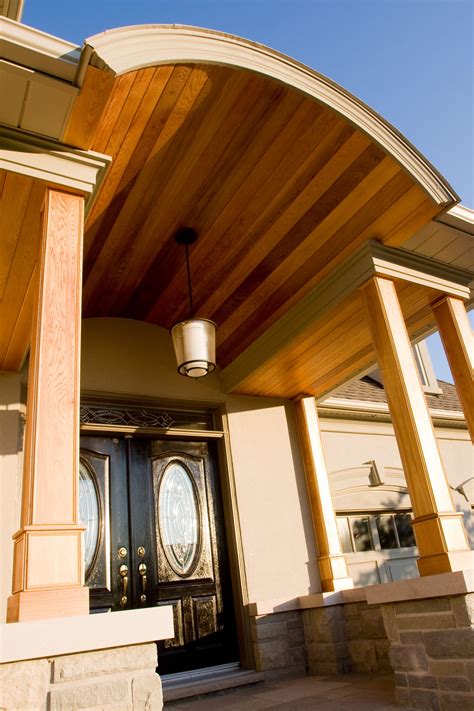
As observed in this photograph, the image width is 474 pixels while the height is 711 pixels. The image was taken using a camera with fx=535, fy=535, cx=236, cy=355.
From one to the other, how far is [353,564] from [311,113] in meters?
4.85

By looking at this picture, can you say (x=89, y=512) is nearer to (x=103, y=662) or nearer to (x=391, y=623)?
(x=391, y=623)

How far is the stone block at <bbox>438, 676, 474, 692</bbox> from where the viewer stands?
2.88 metres

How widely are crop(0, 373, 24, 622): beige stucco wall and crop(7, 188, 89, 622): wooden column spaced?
1.88 meters

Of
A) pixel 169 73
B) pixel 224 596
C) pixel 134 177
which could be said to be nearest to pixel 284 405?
pixel 224 596

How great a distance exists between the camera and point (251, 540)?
16.1 feet

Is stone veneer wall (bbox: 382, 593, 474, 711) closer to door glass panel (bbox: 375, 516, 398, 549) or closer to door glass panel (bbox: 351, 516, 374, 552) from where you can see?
door glass panel (bbox: 351, 516, 374, 552)

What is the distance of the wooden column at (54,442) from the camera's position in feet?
6.64

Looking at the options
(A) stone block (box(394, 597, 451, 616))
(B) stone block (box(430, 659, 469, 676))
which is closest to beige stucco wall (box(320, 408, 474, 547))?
(A) stone block (box(394, 597, 451, 616))

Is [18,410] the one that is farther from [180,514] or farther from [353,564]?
[353,564]

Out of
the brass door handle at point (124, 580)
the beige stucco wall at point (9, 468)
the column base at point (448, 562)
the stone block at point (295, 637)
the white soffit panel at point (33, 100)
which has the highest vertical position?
the white soffit panel at point (33, 100)

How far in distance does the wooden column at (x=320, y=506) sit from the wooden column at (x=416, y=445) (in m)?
1.92

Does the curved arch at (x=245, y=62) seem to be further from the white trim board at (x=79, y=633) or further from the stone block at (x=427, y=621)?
the stone block at (x=427, y=621)

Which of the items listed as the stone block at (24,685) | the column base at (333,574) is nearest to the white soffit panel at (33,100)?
the stone block at (24,685)

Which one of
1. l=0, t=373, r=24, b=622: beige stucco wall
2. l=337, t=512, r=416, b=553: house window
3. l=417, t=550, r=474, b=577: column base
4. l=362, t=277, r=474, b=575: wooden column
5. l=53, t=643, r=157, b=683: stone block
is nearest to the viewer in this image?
l=53, t=643, r=157, b=683: stone block
